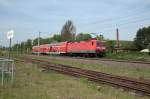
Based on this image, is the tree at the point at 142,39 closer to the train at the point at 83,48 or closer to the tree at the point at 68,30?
the tree at the point at 68,30

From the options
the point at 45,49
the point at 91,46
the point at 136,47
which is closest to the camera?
the point at 91,46

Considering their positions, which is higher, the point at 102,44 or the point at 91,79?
the point at 102,44

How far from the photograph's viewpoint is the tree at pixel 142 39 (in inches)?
3367

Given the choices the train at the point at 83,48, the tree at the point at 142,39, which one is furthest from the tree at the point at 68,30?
the train at the point at 83,48

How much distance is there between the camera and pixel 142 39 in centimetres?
8788

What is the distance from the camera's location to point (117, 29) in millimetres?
57281

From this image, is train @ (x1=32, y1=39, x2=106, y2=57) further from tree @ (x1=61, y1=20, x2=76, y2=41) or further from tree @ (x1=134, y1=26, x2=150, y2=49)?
tree @ (x1=61, y1=20, x2=76, y2=41)

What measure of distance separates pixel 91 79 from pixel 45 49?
5452 centimetres

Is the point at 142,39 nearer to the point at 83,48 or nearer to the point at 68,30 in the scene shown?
the point at 68,30

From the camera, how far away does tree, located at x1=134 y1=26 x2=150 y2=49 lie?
85.5 m

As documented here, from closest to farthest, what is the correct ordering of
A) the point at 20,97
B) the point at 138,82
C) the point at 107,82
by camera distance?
the point at 20,97, the point at 138,82, the point at 107,82

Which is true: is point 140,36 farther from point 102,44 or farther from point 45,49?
point 102,44

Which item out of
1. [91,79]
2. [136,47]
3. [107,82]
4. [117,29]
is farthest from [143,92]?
[136,47]

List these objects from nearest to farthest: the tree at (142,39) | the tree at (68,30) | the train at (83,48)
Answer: the train at (83,48) < the tree at (142,39) < the tree at (68,30)
